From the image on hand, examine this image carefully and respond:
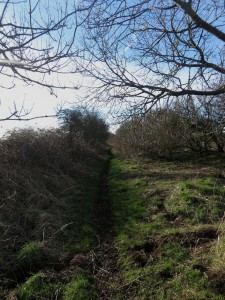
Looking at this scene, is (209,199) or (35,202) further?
(35,202)

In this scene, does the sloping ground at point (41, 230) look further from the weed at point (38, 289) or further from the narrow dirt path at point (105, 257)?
the narrow dirt path at point (105, 257)

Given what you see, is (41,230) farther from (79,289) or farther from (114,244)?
(79,289)

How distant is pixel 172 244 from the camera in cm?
593

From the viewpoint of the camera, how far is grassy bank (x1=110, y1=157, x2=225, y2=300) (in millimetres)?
4648

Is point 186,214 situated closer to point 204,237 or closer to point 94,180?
point 204,237

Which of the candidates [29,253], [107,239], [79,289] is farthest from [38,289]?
[107,239]

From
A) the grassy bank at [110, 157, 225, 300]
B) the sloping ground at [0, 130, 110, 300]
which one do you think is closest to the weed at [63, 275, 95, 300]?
the sloping ground at [0, 130, 110, 300]

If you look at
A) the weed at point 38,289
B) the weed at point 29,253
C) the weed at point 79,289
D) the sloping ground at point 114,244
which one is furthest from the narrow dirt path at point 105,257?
the weed at point 29,253

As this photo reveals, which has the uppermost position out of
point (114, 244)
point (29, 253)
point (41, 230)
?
point (41, 230)

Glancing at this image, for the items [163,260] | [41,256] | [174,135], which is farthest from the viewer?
[174,135]

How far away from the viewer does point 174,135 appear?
66.8 ft

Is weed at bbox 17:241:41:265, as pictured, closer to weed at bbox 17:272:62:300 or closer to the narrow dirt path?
weed at bbox 17:272:62:300

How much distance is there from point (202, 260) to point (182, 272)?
0.44m

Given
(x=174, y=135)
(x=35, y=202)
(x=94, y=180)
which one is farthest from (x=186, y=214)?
(x=174, y=135)
